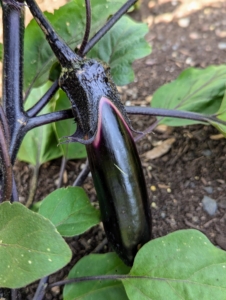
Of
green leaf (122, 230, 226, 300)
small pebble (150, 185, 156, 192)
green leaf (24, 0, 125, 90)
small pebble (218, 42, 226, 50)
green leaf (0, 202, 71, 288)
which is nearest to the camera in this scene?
green leaf (0, 202, 71, 288)

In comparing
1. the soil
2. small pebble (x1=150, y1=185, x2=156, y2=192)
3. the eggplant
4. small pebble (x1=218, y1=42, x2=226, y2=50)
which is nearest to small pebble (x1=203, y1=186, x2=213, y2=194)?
the soil

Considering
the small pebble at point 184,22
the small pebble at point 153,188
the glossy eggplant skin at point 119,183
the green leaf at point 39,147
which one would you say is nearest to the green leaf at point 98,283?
the glossy eggplant skin at point 119,183

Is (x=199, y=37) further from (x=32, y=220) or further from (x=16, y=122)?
(x=32, y=220)

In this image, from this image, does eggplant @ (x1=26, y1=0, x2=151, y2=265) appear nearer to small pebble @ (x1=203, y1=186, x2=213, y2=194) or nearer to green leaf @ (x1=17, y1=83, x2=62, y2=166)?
small pebble @ (x1=203, y1=186, x2=213, y2=194)

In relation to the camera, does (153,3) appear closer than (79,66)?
No

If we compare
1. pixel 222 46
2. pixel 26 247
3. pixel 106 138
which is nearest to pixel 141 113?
pixel 106 138

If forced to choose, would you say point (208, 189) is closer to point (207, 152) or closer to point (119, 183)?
point (207, 152)

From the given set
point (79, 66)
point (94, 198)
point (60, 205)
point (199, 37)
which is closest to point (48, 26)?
point (79, 66)
